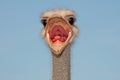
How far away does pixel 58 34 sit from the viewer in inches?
202

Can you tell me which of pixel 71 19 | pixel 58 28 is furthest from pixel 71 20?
pixel 58 28

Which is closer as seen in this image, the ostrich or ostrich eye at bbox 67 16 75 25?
the ostrich

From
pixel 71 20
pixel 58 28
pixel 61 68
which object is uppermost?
pixel 71 20

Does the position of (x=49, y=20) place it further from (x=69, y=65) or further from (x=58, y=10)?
(x=69, y=65)

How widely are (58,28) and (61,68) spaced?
75 cm

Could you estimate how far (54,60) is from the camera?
4.92m

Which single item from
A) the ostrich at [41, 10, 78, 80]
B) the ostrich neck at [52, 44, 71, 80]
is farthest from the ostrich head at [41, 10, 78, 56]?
the ostrich neck at [52, 44, 71, 80]

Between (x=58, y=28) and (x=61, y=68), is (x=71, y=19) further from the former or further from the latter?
(x=61, y=68)

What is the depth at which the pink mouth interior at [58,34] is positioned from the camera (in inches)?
201

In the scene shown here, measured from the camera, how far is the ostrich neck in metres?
4.82

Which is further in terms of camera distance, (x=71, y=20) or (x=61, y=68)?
(x=71, y=20)

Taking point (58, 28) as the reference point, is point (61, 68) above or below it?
below

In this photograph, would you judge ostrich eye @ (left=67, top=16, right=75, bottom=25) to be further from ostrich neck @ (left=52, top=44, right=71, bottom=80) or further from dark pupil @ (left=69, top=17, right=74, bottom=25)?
ostrich neck @ (left=52, top=44, right=71, bottom=80)

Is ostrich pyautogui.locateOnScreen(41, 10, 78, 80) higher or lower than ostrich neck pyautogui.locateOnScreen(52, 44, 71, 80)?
higher
